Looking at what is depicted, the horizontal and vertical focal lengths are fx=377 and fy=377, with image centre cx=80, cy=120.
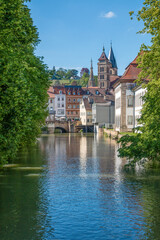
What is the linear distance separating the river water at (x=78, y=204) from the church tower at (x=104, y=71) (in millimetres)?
148729

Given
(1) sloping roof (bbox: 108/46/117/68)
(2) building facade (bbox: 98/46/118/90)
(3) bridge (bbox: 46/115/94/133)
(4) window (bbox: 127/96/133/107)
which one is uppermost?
(1) sloping roof (bbox: 108/46/117/68)

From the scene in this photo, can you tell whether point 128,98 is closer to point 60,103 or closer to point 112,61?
point 60,103

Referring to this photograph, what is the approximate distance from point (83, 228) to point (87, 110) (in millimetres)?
109392

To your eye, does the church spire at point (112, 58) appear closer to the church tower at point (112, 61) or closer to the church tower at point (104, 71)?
the church tower at point (112, 61)

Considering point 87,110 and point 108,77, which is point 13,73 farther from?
point 108,77

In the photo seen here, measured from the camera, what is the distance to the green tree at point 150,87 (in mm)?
25016

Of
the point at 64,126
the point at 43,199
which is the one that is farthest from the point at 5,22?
the point at 64,126

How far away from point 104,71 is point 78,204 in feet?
531

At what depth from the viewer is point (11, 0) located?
850 inches

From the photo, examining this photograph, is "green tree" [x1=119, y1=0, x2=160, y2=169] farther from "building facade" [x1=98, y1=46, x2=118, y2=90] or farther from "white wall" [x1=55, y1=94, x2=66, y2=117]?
"building facade" [x1=98, y1=46, x2=118, y2=90]

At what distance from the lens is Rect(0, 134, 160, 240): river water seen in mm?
15094

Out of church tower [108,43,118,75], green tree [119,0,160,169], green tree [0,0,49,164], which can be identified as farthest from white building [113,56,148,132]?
church tower [108,43,118,75]

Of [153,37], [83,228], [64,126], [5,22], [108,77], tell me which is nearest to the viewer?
[83,228]

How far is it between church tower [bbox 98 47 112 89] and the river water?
149 metres
